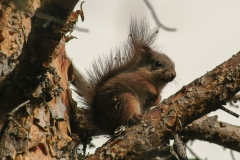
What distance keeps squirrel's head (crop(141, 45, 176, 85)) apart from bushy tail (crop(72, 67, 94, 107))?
87cm

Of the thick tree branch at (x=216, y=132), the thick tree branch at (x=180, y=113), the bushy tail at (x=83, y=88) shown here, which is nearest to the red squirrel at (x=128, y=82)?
the bushy tail at (x=83, y=88)

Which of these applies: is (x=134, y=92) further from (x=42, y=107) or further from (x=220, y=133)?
(x=42, y=107)

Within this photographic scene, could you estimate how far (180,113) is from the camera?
285 centimetres

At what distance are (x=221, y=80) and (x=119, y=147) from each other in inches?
28.9

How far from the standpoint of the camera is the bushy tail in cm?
410

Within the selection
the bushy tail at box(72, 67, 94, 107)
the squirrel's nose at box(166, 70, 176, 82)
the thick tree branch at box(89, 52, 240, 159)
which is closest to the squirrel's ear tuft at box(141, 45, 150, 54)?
the squirrel's nose at box(166, 70, 176, 82)

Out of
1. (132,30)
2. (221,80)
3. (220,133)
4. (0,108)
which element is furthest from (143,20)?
(0,108)

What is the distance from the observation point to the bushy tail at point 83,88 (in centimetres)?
410

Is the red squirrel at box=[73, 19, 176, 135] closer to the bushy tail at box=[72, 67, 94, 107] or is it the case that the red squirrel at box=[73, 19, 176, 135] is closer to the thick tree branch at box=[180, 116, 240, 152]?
A: the bushy tail at box=[72, 67, 94, 107]

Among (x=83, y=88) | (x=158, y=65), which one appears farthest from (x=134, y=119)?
(x=158, y=65)

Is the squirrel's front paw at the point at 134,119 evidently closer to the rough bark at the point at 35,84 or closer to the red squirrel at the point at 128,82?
the red squirrel at the point at 128,82

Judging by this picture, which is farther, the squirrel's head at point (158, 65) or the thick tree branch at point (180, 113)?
the squirrel's head at point (158, 65)

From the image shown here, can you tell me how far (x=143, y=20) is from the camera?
15.4ft

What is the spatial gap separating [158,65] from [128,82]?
2.15ft
